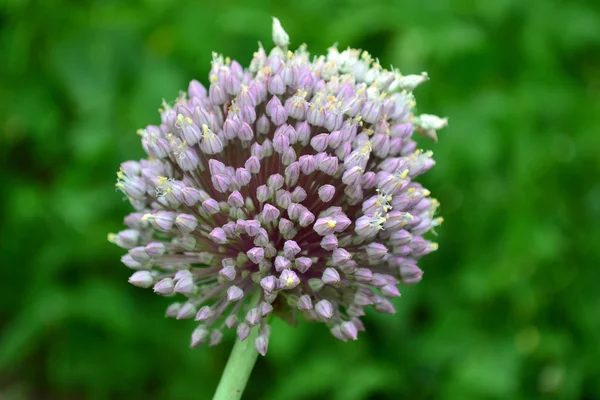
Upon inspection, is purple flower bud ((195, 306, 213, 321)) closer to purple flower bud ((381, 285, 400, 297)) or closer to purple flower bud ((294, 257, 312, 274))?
purple flower bud ((294, 257, 312, 274))

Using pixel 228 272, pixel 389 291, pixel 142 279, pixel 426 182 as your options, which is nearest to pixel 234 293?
pixel 228 272

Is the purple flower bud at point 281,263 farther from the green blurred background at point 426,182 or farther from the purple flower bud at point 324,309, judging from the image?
the green blurred background at point 426,182

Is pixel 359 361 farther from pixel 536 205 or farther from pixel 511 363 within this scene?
pixel 536 205

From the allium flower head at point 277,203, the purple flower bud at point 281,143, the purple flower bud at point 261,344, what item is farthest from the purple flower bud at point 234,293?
the purple flower bud at point 281,143

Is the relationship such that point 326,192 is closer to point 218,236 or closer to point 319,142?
point 319,142

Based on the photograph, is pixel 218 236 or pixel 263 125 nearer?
pixel 218 236

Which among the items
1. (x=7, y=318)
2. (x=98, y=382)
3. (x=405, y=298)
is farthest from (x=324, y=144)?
(x=7, y=318)
